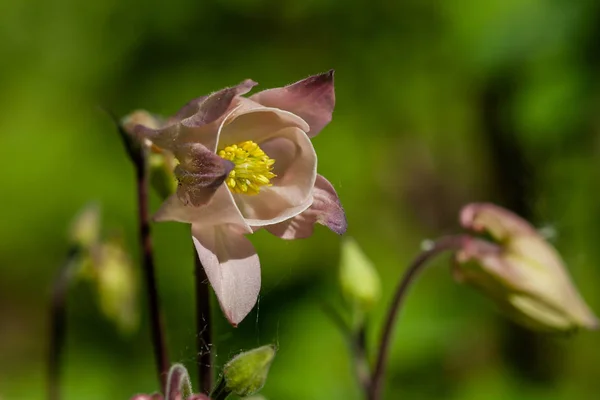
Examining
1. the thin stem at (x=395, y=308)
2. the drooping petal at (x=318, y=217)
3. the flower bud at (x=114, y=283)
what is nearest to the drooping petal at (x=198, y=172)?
the drooping petal at (x=318, y=217)

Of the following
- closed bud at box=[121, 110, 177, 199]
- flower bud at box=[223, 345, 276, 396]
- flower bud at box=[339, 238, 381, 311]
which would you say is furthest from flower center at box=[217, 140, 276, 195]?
flower bud at box=[339, 238, 381, 311]

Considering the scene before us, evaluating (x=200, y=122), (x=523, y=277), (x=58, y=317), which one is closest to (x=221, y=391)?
(x=200, y=122)

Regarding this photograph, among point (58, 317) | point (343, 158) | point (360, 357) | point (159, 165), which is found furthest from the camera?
point (343, 158)

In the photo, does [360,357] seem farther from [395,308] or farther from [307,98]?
[307,98]

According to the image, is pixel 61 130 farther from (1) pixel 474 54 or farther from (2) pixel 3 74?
(1) pixel 474 54

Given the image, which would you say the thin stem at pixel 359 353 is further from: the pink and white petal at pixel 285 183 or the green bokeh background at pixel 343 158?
the green bokeh background at pixel 343 158

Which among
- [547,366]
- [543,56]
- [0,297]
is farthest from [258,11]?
[547,366]
